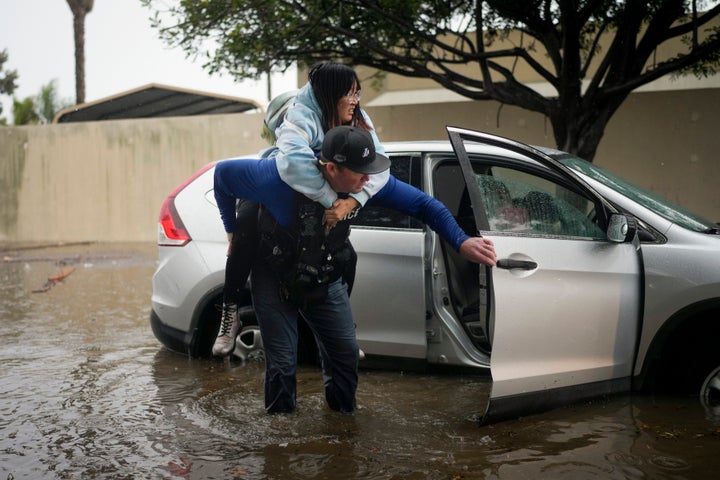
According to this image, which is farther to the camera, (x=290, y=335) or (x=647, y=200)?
(x=647, y=200)

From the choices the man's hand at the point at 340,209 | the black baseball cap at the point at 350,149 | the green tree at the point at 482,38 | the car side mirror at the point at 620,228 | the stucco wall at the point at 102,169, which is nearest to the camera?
the black baseball cap at the point at 350,149

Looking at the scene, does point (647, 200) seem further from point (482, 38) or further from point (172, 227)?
point (482, 38)

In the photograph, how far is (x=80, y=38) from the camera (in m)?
29.7

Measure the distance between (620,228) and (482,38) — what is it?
7184 mm

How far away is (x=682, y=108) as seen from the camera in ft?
44.0

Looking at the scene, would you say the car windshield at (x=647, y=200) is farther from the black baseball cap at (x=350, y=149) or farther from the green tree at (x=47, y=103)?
the green tree at (x=47, y=103)

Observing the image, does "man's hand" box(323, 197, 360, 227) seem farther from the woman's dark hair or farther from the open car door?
the open car door

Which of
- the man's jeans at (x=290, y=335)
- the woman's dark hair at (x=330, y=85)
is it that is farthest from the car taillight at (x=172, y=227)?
the woman's dark hair at (x=330, y=85)

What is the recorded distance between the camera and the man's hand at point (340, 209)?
4070 mm

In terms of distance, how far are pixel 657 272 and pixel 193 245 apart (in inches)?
122

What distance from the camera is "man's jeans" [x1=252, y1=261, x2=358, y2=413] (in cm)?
A: 439

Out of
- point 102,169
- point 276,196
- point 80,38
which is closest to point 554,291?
point 276,196

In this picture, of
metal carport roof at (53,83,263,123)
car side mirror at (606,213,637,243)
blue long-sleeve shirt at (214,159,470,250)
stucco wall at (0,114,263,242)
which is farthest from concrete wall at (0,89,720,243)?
blue long-sleeve shirt at (214,159,470,250)

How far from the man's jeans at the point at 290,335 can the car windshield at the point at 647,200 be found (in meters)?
1.67
